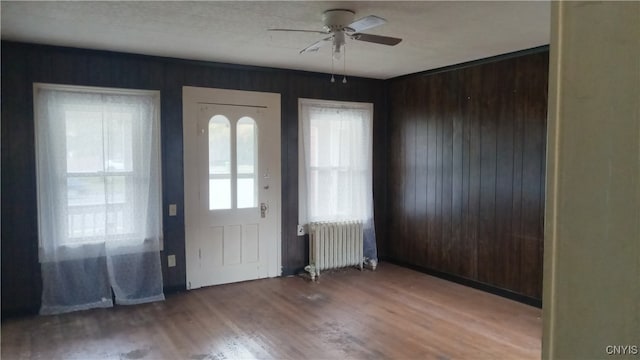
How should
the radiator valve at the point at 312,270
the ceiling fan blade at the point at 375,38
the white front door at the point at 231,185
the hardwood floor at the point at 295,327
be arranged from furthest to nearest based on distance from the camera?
1. the radiator valve at the point at 312,270
2. the white front door at the point at 231,185
3. the hardwood floor at the point at 295,327
4. the ceiling fan blade at the point at 375,38

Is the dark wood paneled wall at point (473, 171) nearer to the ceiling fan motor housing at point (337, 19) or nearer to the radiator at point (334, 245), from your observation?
the radiator at point (334, 245)

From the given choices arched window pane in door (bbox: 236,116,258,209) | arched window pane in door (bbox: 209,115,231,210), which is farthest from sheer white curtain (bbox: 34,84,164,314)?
arched window pane in door (bbox: 236,116,258,209)

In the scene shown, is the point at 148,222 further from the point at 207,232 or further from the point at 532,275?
the point at 532,275

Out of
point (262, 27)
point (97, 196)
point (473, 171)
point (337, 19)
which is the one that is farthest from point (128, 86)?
point (473, 171)

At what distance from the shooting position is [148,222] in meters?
4.60

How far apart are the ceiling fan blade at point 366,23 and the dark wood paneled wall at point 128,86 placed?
7.30 ft

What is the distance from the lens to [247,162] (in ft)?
17.0

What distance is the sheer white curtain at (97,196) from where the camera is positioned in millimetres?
4160

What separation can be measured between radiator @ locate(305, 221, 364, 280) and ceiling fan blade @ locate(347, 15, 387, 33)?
2917 mm

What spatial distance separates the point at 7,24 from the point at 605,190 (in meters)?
4.16

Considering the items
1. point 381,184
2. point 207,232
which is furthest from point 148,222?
point 381,184

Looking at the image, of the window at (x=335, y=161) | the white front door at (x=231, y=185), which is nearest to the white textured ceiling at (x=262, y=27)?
the white front door at (x=231, y=185)

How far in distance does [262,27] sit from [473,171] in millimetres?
2812

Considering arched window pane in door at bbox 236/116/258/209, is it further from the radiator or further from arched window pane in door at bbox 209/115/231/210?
the radiator
